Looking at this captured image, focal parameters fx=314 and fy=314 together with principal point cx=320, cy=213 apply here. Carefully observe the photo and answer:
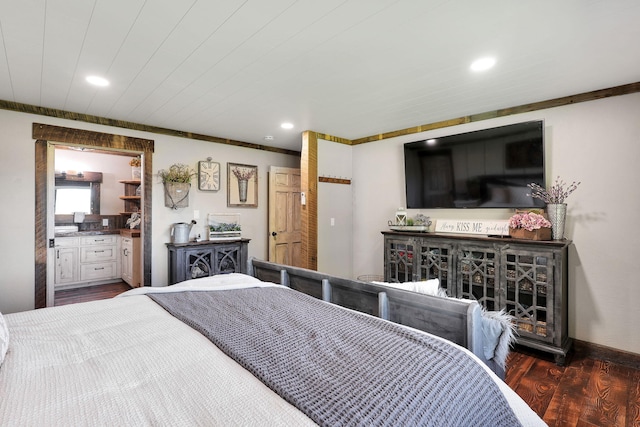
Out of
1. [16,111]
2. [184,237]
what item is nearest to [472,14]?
[184,237]

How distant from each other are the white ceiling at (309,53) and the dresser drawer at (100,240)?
260 cm

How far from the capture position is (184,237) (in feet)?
13.1

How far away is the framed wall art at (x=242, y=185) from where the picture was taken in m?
4.59

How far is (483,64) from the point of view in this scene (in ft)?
7.53

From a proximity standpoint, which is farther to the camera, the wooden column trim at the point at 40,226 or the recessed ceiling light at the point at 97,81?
the wooden column trim at the point at 40,226

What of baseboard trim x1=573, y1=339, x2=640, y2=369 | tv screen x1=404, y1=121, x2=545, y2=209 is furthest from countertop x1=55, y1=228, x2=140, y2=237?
baseboard trim x1=573, y1=339, x2=640, y2=369

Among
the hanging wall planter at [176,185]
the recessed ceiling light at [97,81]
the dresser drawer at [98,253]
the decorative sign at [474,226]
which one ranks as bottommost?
the dresser drawer at [98,253]

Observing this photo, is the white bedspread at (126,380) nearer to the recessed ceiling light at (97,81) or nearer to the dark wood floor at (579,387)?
the recessed ceiling light at (97,81)

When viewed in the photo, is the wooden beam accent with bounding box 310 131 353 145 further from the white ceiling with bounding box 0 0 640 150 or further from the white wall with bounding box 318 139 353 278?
the white ceiling with bounding box 0 0 640 150

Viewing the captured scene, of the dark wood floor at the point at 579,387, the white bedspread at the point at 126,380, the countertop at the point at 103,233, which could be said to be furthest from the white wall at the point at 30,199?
the dark wood floor at the point at 579,387

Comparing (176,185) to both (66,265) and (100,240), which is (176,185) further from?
(66,265)

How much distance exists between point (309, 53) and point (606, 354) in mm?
3545

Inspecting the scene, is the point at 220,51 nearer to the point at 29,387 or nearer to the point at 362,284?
the point at 362,284

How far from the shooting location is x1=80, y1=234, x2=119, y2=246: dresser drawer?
16.7 ft
